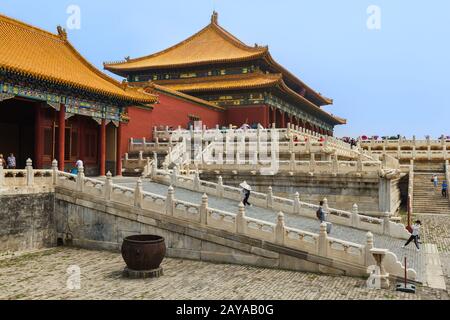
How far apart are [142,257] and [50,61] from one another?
1294 centimetres

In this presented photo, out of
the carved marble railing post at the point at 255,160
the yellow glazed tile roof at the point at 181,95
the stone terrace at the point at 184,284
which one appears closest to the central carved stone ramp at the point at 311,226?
the stone terrace at the point at 184,284

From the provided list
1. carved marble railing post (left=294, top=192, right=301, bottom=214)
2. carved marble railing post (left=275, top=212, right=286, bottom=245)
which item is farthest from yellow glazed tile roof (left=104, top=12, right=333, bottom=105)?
carved marble railing post (left=275, top=212, right=286, bottom=245)

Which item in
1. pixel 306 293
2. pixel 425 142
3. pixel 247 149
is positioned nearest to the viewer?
pixel 306 293

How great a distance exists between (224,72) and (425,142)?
19.5 m

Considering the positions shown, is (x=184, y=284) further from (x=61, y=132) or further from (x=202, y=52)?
(x=202, y=52)

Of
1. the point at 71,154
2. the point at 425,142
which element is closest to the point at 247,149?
the point at 71,154

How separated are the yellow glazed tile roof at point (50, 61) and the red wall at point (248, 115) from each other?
53.1 ft

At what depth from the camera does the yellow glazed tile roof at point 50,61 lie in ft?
58.5

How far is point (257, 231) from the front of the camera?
1306 cm

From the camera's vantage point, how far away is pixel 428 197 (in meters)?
27.6

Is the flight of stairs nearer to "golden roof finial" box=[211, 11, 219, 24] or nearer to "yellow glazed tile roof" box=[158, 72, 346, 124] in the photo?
"yellow glazed tile roof" box=[158, 72, 346, 124]

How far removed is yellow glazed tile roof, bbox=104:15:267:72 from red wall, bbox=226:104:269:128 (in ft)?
14.8
